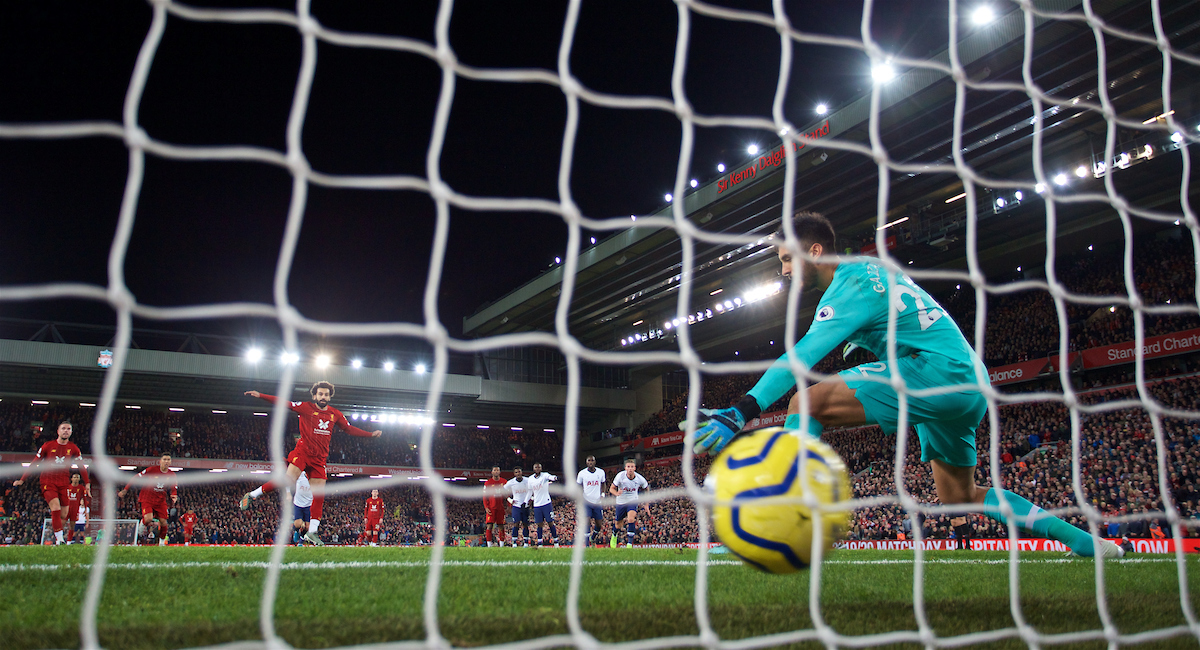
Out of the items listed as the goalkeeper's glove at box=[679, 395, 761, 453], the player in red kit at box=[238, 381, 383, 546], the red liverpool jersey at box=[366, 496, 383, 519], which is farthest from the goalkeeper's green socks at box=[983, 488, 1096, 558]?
the red liverpool jersey at box=[366, 496, 383, 519]

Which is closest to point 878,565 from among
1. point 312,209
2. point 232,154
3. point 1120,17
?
point 232,154

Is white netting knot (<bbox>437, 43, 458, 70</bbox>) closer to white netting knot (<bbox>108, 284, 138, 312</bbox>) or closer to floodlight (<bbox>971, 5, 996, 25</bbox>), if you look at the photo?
white netting knot (<bbox>108, 284, 138, 312</bbox>)

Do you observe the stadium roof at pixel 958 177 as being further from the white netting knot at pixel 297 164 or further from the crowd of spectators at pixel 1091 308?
the white netting knot at pixel 297 164

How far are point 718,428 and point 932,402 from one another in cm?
126

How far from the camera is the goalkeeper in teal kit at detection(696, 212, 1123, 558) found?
319cm

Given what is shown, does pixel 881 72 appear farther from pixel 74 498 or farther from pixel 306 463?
pixel 74 498

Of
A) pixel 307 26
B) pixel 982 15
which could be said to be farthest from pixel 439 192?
pixel 982 15

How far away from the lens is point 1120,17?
13055mm

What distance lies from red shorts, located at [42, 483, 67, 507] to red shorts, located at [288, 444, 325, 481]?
403 centimetres

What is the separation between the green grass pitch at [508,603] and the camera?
226 cm

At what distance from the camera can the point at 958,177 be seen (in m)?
16.8

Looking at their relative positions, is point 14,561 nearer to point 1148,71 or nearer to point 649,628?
point 649,628

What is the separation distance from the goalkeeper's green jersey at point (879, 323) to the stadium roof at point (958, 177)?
909cm

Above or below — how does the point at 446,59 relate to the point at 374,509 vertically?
above
